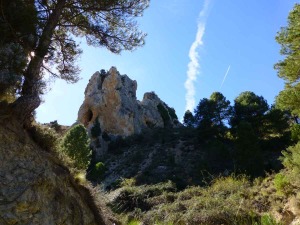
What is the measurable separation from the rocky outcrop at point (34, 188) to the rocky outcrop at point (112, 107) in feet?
132

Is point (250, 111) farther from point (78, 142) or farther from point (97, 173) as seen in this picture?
point (78, 142)

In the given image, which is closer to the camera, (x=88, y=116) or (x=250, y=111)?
(x=250, y=111)

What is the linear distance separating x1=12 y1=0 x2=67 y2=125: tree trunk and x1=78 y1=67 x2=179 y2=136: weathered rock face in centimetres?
4155

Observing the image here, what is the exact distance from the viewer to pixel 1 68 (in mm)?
7734

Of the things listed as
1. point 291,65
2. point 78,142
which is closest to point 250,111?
point 78,142

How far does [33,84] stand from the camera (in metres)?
8.54

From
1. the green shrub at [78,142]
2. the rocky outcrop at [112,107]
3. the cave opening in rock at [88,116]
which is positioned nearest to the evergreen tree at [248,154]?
the green shrub at [78,142]

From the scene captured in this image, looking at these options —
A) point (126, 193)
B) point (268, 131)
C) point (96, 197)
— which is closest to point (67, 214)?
point (96, 197)

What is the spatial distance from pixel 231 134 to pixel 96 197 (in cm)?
3578

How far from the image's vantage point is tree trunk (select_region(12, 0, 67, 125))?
820cm

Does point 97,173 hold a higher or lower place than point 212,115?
lower

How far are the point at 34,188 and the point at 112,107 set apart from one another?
148 ft

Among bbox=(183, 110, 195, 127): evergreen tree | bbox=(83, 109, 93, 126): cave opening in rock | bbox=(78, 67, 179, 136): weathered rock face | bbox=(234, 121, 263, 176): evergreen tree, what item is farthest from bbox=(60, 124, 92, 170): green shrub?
bbox=(183, 110, 195, 127): evergreen tree

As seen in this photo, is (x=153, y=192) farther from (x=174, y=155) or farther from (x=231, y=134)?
(x=231, y=134)
